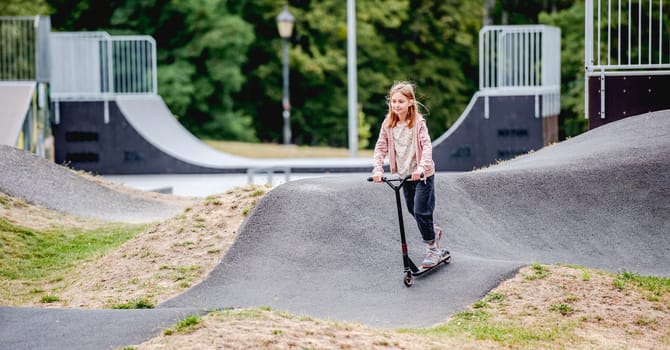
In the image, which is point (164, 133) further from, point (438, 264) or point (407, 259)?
point (407, 259)

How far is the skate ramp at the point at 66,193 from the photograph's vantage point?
58.2 ft

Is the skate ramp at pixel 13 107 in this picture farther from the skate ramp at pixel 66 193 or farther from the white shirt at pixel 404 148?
the white shirt at pixel 404 148

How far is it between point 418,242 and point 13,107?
1554 cm

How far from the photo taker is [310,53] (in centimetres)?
5219

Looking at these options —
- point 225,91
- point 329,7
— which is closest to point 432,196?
point 225,91

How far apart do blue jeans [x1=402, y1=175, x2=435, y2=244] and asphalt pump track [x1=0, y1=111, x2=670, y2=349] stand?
1.58 feet

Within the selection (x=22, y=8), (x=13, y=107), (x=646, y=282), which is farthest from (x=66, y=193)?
(x=22, y=8)

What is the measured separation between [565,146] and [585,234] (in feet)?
12.5

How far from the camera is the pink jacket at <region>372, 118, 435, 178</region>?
32.2 feet

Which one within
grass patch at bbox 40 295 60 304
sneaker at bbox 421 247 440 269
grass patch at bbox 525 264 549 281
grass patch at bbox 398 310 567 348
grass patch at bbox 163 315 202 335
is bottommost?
grass patch at bbox 40 295 60 304

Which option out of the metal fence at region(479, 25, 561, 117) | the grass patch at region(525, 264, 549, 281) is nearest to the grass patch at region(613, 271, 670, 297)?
the grass patch at region(525, 264, 549, 281)

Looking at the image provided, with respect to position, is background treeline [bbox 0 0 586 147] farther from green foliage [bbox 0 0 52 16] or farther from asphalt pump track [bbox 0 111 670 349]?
asphalt pump track [bbox 0 111 670 349]

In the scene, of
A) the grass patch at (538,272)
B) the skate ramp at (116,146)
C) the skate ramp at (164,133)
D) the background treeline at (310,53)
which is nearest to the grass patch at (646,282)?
the grass patch at (538,272)

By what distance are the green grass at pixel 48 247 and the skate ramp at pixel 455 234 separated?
10.2 ft
